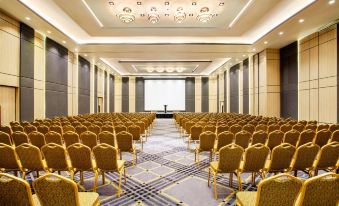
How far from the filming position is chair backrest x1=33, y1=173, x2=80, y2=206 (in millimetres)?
2037

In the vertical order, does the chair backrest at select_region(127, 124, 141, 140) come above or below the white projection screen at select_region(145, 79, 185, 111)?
below

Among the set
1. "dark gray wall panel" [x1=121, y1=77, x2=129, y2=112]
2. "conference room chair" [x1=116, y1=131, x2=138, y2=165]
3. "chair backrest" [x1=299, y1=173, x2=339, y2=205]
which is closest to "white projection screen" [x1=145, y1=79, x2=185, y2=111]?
"dark gray wall panel" [x1=121, y1=77, x2=129, y2=112]

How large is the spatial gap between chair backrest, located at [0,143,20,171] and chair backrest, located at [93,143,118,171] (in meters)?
1.25

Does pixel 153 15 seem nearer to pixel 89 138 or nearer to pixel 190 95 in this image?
pixel 89 138

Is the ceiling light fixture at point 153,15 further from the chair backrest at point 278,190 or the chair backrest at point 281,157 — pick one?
the chair backrest at point 278,190

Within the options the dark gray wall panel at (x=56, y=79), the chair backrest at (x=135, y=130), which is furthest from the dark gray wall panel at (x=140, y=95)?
the chair backrest at (x=135, y=130)

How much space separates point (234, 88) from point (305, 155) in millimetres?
17966

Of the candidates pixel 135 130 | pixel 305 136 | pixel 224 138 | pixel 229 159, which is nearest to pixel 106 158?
pixel 229 159

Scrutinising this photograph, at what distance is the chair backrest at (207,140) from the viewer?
528cm

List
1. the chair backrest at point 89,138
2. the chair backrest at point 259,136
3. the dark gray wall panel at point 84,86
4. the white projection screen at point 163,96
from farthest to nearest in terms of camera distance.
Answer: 1. the white projection screen at point 163,96
2. the dark gray wall panel at point 84,86
3. the chair backrest at point 259,136
4. the chair backrest at point 89,138

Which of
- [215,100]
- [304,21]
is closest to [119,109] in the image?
[215,100]

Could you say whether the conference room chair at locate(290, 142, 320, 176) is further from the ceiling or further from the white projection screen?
the white projection screen

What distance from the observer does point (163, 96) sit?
2900cm

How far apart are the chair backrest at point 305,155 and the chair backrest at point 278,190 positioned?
162cm
